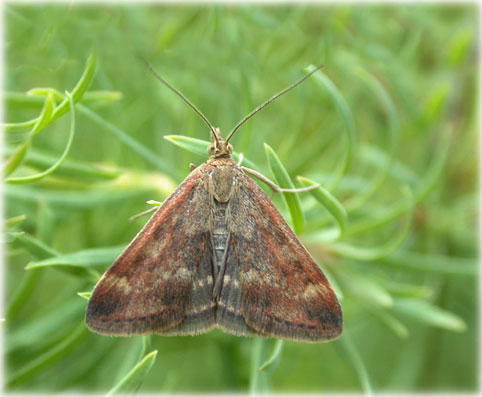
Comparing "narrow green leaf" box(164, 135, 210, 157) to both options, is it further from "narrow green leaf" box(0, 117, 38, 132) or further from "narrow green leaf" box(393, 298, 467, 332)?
"narrow green leaf" box(393, 298, 467, 332)

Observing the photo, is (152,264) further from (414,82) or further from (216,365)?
(414,82)

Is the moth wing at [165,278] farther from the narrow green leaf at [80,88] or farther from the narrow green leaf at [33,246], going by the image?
the narrow green leaf at [80,88]

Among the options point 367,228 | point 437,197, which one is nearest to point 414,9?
point 437,197

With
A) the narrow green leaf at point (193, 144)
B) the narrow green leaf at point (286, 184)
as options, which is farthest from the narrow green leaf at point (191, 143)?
the narrow green leaf at point (286, 184)

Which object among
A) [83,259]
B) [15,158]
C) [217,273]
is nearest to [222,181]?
[217,273]

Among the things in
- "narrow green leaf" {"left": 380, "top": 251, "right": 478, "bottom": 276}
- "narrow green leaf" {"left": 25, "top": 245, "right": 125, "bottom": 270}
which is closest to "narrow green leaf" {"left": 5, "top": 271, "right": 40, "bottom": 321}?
"narrow green leaf" {"left": 25, "top": 245, "right": 125, "bottom": 270}

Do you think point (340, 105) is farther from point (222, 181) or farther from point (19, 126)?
point (19, 126)
